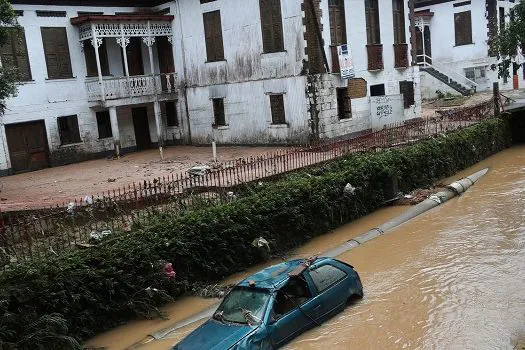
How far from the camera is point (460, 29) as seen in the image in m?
40.4

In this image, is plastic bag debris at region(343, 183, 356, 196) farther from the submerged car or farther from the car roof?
the car roof

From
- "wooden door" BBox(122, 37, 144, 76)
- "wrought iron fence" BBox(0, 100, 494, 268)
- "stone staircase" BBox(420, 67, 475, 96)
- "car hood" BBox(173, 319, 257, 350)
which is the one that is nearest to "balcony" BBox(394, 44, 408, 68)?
"wrought iron fence" BBox(0, 100, 494, 268)

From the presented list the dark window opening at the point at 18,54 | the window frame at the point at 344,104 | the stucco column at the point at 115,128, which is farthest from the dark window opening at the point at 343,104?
the dark window opening at the point at 18,54

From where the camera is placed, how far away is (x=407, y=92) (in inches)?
1156

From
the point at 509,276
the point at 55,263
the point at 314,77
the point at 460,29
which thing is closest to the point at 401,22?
the point at 314,77

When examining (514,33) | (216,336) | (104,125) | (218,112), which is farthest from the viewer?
(104,125)

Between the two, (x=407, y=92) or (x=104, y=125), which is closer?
(x=104, y=125)

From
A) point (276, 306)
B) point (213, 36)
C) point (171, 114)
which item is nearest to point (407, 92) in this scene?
point (213, 36)

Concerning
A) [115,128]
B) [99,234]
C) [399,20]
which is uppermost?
[399,20]

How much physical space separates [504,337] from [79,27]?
23899 millimetres

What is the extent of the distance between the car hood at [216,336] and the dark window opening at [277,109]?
1699cm

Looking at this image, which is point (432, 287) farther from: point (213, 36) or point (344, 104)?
point (213, 36)

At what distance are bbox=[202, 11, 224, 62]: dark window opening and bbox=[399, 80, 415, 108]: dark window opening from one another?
9847 millimetres

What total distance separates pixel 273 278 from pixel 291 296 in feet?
1.37
